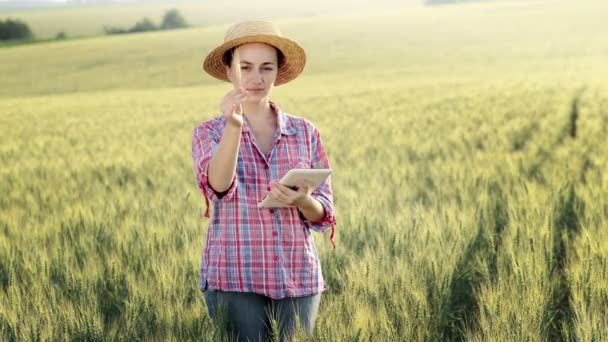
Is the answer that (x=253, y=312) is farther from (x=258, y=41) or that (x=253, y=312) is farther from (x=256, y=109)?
(x=258, y=41)

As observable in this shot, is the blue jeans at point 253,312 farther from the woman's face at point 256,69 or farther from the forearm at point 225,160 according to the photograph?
the woman's face at point 256,69

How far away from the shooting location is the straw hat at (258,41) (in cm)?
215

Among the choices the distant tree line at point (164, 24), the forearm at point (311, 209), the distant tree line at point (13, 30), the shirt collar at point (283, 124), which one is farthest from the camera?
the distant tree line at point (164, 24)

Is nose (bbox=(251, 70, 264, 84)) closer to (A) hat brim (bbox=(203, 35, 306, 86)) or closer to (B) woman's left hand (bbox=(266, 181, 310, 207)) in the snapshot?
(A) hat brim (bbox=(203, 35, 306, 86))

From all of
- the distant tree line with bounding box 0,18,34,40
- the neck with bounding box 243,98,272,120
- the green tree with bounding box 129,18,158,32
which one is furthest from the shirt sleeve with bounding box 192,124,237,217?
the green tree with bounding box 129,18,158,32

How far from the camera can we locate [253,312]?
2199 mm

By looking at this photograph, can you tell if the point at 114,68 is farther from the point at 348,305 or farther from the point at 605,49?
the point at 348,305

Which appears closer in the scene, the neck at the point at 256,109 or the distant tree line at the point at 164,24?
the neck at the point at 256,109

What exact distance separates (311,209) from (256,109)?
0.38 meters

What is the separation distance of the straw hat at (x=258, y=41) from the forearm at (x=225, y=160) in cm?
34

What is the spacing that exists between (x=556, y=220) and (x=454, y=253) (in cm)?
102

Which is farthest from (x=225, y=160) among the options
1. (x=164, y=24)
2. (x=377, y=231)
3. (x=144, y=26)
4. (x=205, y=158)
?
(x=164, y=24)

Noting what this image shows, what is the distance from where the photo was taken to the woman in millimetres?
2172

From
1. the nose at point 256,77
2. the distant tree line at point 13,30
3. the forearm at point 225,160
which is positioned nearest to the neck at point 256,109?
the nose at point 256,77
